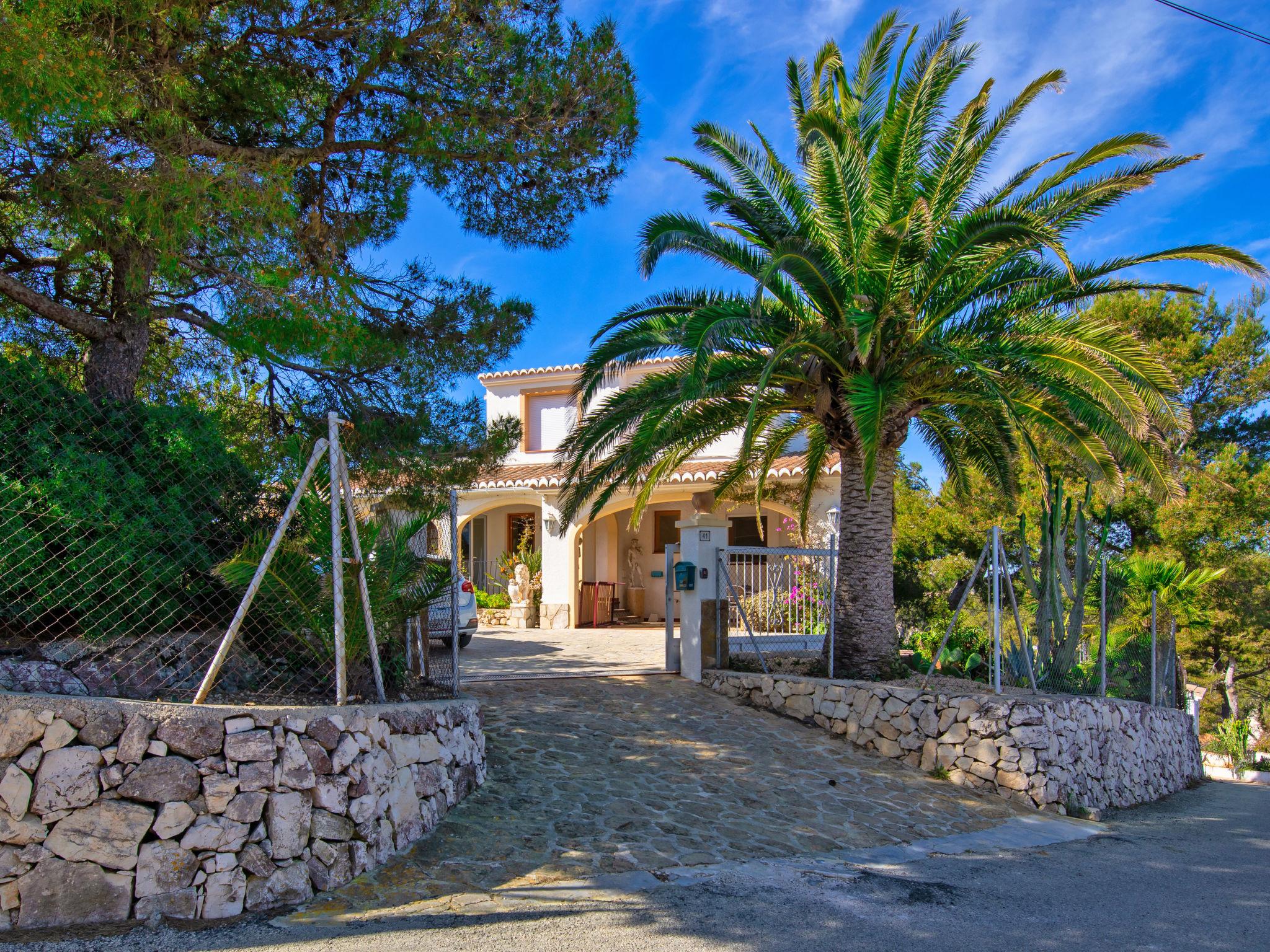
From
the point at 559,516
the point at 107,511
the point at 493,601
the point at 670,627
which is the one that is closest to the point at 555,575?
the point at 559,516

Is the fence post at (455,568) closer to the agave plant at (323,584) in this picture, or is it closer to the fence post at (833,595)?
the agave plant at (323,584)

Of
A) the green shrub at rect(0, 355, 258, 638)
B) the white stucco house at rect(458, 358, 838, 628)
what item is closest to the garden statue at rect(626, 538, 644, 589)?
the white stucco house at rect(458, 358, 838, 628)

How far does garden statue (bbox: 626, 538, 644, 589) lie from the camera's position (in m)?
19.0

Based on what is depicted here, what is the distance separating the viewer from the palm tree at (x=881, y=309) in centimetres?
773

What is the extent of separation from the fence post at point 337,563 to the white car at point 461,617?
14.3 feet

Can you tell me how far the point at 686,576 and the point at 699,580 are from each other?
0.58 ft

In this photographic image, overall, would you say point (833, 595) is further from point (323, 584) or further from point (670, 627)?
point (323, 584)

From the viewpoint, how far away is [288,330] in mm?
6625

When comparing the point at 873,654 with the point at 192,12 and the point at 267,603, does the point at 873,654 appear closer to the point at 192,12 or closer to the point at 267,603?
the point at 267,603

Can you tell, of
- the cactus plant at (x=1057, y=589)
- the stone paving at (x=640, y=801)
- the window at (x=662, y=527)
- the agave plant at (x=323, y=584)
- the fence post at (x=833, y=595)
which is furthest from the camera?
the window at (x=662, y=527)

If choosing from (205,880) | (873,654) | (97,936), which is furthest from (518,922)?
(873,654)

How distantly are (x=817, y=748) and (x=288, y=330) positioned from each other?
6066 mm

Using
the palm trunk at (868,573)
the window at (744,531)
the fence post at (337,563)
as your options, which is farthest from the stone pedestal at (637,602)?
the fence post at (337,563)

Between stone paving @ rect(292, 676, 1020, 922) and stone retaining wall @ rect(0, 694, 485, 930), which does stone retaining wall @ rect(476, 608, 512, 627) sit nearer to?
stone paving @ rect(292, 676, 1020, 922)
